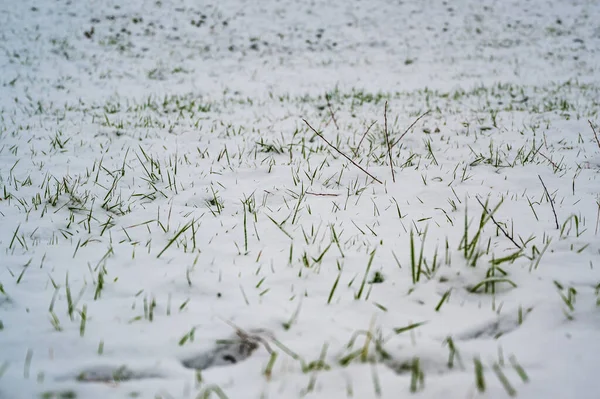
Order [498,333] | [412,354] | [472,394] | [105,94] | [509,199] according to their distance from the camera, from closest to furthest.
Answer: [472,394], [412,354], [498,333], [509,199], [105,94]

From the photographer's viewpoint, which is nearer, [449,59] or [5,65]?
[5,65]

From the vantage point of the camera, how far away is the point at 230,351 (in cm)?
131

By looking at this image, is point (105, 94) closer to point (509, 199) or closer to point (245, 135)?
point (245, 135)

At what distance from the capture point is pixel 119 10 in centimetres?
1554

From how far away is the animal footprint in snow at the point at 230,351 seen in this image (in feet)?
4.17

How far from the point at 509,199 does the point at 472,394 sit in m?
1.94

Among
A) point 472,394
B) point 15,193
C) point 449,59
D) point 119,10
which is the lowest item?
point 15,193

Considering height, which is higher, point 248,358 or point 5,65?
point 5,65

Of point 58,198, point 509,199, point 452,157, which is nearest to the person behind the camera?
point 509,199

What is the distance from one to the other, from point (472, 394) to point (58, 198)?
3.11 m

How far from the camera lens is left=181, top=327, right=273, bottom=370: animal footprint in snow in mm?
1272

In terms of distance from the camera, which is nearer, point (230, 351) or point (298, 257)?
point (230, 351)

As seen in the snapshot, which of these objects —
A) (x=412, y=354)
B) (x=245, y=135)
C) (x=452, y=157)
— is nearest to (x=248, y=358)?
(x=412, y=354)

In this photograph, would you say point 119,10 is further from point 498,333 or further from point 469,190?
point 498,333
